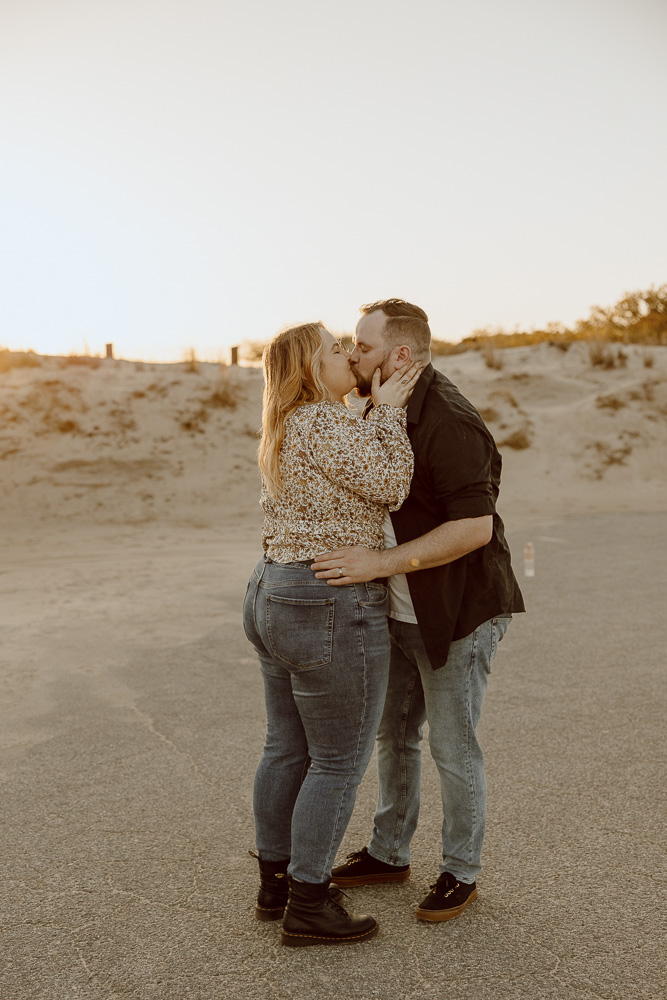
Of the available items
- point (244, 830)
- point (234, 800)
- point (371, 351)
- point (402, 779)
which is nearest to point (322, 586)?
point (371, 351)

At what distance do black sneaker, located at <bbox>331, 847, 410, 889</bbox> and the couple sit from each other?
216 millimetres

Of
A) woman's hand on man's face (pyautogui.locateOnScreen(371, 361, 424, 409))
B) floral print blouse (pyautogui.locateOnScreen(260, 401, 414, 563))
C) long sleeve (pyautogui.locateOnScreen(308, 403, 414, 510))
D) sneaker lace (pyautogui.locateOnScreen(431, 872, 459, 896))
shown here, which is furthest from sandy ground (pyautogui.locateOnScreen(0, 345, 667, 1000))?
woman's hand on man's face (pyautogui.locateOnScreen(371, 361, 424, 409))

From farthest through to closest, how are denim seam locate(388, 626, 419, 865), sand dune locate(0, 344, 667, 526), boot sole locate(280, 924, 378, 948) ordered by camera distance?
1. sand dune locate(0, 344, 667, 526)
2. denim seam locate(388, 626, 419, 865)
3. boot sole locate(280, 924, 378, 948)

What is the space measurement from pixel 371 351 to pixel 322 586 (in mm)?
831

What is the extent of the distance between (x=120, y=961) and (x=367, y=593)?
1.47 metres

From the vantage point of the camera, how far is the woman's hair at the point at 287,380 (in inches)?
112

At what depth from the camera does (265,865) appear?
3193mm

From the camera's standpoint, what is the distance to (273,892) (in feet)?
10.4

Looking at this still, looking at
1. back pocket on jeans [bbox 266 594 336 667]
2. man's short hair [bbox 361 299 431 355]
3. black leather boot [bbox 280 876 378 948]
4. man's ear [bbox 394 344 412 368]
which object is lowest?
black leather boot [bbox 280 876 378 948]

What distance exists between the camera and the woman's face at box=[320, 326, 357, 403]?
9.43 feet

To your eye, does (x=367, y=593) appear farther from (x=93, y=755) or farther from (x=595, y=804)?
(x=93, y=755)

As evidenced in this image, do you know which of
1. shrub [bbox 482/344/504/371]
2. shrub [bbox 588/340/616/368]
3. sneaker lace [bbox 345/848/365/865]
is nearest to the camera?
sneaker lace [bbox 345/848/365/865]

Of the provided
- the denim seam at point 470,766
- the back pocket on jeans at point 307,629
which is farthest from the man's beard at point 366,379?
the denim seam at point 470,766

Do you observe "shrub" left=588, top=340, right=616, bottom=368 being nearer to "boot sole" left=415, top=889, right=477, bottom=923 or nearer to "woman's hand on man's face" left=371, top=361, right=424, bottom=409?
"woman's hand on man's face" left=371, top=361, right=424, bottom=409
